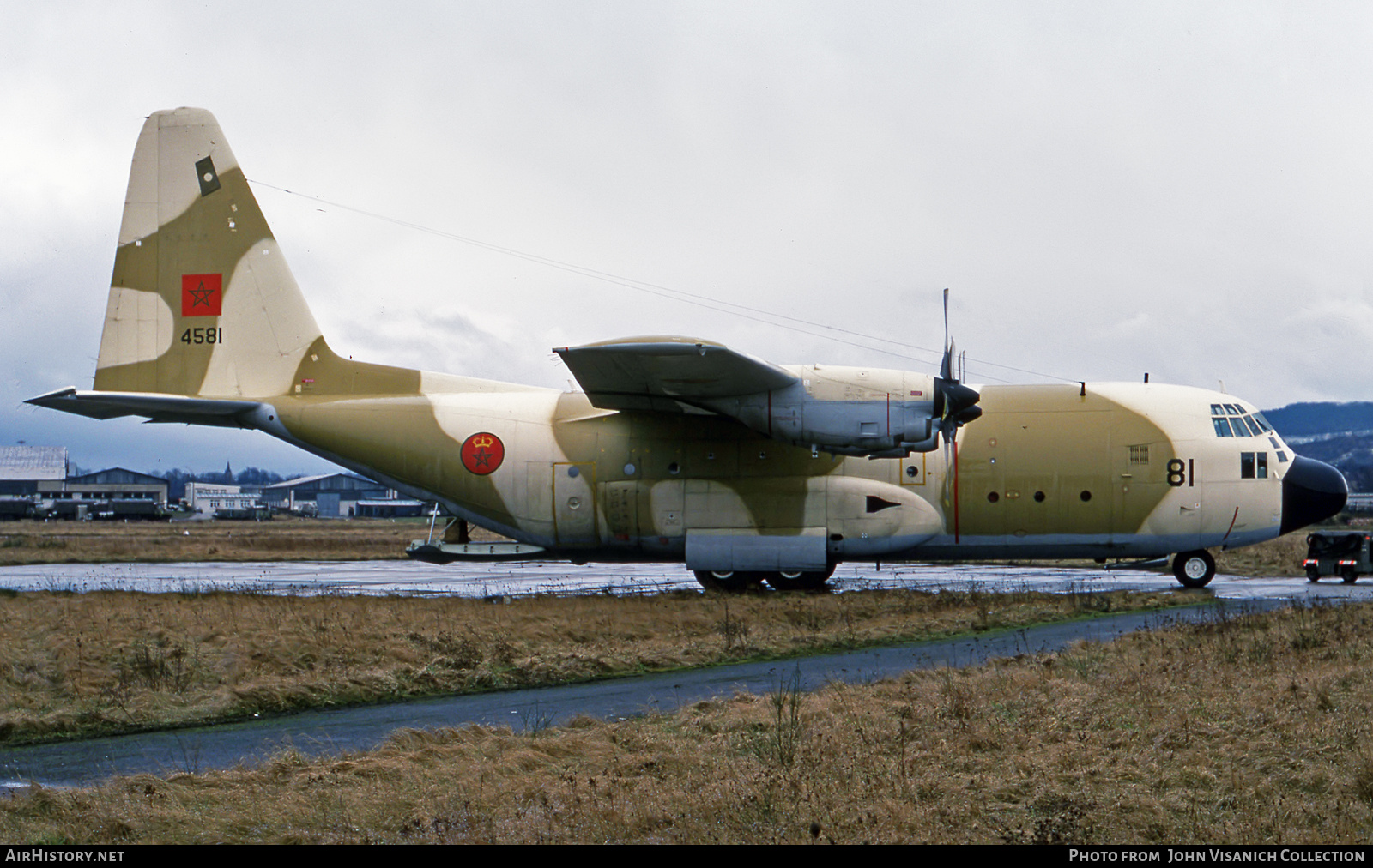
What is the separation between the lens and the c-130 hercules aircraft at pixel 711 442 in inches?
869

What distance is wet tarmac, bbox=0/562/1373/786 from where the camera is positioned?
1020 centimetres

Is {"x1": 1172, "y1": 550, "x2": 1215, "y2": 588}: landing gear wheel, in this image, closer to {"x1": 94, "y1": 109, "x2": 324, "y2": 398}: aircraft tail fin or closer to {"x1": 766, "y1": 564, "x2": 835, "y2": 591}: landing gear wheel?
{"x1": 766, "y1": 564, "x2": 835, "y2": 591}: landing gear wheel

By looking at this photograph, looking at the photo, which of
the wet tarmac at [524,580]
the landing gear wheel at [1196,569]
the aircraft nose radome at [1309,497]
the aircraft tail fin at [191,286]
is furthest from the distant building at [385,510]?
the aircraft nose radome at [1309,497]

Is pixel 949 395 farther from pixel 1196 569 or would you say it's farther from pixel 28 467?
pixel 28 467

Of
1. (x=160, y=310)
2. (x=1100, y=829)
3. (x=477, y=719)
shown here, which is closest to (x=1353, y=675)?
(x=1100, y=829)

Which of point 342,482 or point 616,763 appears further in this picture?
point 342,482

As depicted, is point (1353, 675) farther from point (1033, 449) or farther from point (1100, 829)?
point (1033, 449)

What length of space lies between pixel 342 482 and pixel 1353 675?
17812 centimetres

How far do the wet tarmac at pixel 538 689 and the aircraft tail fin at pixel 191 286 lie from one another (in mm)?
5161

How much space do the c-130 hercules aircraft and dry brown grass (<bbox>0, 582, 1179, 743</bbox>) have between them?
148cm

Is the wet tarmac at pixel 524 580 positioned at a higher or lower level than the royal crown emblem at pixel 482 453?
lower

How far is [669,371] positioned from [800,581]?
6.28 m

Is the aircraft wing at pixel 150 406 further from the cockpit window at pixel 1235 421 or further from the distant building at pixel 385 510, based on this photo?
the distant building at pixel 385 510
